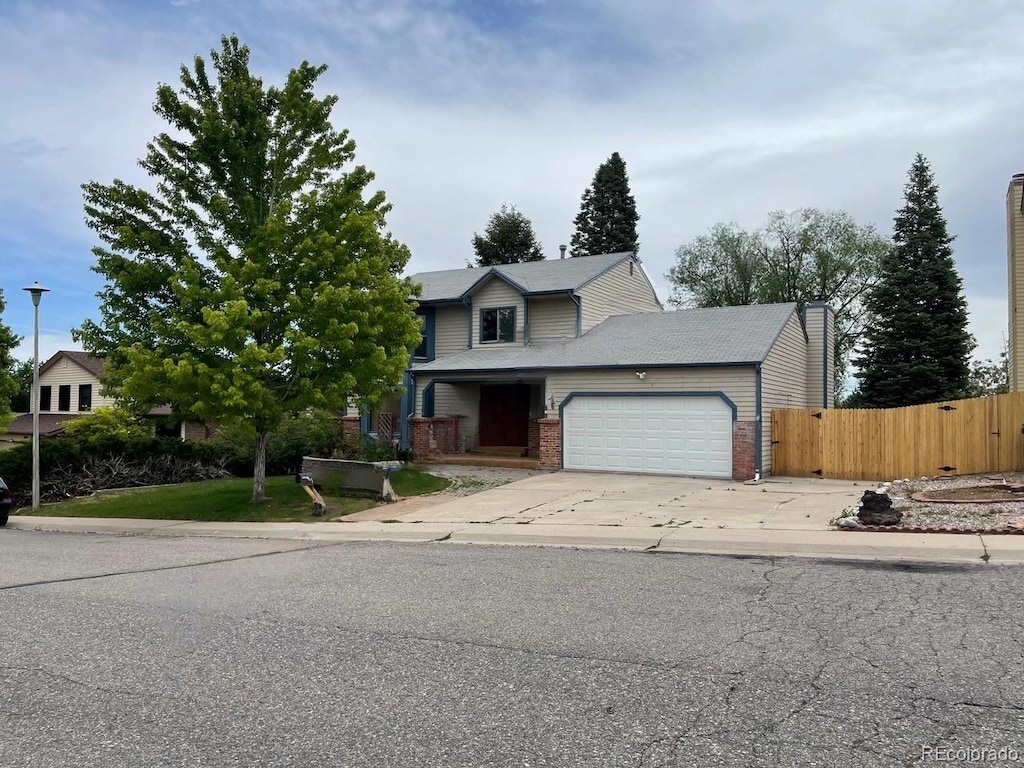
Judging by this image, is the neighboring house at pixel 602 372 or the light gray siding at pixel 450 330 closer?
the neighboring house at pixel 602 372

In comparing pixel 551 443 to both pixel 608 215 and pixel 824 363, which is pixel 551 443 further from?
pixel 608 215

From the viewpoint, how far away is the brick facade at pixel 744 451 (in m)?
19.4

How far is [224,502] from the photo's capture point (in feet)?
55.3

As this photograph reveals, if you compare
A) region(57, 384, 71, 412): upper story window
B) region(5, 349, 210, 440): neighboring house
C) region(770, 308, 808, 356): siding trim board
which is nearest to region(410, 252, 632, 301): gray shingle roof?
region(770, 308, 808, 356): siding trim board

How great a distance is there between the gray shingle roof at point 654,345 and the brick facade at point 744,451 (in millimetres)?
1703

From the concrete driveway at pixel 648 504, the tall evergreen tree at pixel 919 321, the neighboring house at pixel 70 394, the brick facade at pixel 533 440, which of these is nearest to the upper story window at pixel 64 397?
the neighboring house at pixel 70 394

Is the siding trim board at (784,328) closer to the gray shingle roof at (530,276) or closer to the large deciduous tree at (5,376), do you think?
the gray shingle roof at (530,276)

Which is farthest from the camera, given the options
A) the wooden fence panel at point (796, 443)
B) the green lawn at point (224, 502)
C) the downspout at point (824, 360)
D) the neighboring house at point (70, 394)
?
the neighboring house at point (70, 394)

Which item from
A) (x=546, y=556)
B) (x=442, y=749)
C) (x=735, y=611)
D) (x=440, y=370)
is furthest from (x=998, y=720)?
(x=440, y=370)

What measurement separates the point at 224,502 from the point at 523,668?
523 inches

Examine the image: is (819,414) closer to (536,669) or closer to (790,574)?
(790,574)

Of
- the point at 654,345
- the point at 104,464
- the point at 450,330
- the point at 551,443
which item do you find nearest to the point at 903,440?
the point at 654,345

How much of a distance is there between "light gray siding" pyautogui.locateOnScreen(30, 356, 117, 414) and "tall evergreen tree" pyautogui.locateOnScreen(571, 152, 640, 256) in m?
28.5

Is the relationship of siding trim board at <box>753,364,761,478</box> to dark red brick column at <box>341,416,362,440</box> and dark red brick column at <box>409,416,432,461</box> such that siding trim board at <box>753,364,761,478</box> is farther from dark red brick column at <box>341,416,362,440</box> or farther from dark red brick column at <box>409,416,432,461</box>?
dark red brick column at <box>341,416,362,440</box>
